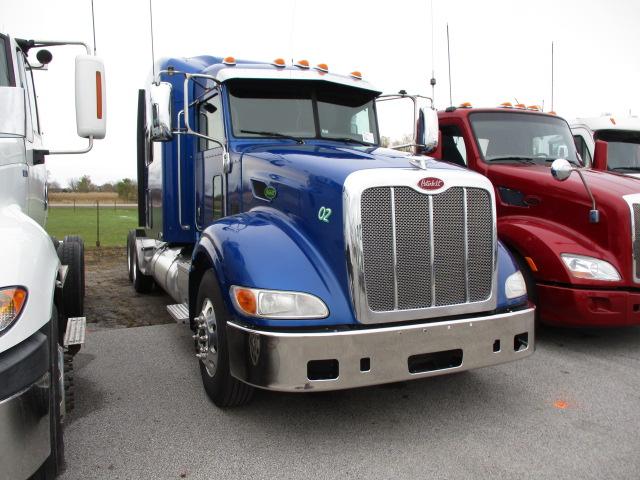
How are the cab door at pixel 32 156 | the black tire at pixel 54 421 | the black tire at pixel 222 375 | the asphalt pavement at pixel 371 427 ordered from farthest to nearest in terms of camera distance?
the black tire at pixel 222 375 < the cab door at pixel 32 156 < the asphalt pavement at pixel 371 427 < the black tire at pixel 54 421

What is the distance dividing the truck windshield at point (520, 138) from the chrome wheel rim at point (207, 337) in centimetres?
384

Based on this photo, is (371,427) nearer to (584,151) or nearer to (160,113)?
(160,113)

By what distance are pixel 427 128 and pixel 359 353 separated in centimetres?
278

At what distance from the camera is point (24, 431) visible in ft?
7.23

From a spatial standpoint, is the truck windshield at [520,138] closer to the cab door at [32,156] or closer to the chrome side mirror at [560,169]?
the chrome side mirror at [560,169]

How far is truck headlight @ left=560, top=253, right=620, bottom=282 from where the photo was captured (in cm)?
499

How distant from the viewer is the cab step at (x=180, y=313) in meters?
4.47

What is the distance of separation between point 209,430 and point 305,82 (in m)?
2.96

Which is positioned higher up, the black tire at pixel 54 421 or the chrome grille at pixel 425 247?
the chrome grille at pixel 425 247

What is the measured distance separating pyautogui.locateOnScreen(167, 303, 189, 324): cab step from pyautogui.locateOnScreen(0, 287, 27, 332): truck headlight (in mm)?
2200

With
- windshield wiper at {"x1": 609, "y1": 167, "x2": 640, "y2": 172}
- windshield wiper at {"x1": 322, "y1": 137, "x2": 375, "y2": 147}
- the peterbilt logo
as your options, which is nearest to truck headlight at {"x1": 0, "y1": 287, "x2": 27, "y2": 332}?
the peterbilt logo

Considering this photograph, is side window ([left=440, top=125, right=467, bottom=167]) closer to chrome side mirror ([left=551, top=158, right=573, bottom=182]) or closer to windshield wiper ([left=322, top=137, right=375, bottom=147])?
chrome side mirror ([left=551, top=158, right=573, bottom=182])

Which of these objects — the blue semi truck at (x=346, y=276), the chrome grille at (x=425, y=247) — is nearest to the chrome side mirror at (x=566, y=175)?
the blue semi truck at (x=346, y=276)

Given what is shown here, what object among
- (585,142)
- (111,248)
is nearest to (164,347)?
→ (585,142)
